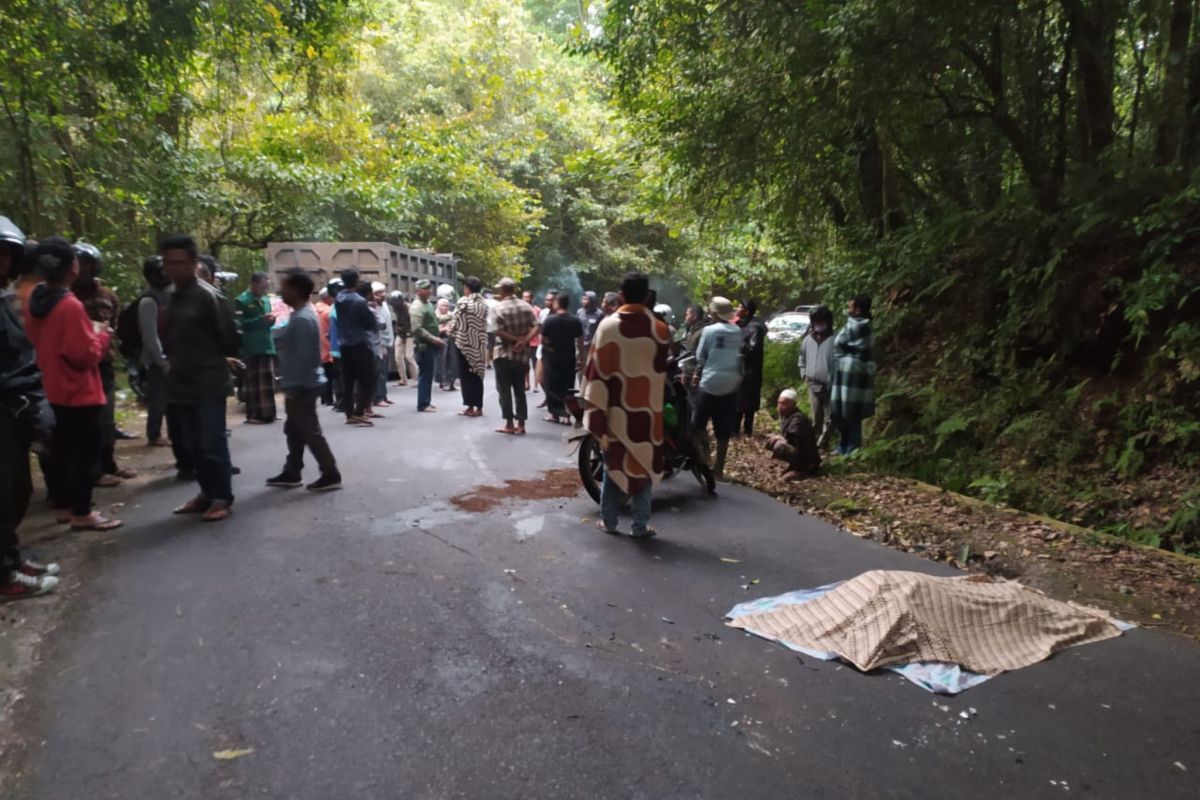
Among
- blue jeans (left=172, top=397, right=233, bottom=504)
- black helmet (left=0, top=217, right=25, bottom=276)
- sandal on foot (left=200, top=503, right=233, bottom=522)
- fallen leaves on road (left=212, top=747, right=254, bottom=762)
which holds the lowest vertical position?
fallen leaves on road (left=212, top=747, right=254, bottom=762)

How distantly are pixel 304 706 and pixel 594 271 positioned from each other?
26.9m

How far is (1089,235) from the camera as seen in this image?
8.11 meters

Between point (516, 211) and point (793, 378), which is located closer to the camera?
point (793, 378)

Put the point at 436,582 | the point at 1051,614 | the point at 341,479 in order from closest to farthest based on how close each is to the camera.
Answer: the point at 1051,614 → the point at 436,582 → the point at 341,479

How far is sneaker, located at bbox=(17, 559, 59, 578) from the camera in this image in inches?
167

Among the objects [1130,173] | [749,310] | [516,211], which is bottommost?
[749,310]

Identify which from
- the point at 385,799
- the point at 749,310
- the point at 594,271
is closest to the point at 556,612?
the point at 385,799

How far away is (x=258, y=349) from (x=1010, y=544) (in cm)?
845

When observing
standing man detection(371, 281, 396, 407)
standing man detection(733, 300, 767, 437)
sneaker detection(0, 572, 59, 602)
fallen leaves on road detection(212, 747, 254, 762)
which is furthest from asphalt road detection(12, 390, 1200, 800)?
standing man detection(371, 281, 396, 407)

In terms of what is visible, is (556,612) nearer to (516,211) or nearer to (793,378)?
(793,378)

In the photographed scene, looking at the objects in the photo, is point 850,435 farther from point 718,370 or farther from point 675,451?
point 675,451

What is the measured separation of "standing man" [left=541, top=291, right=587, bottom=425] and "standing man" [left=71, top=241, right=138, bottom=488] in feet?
16.7

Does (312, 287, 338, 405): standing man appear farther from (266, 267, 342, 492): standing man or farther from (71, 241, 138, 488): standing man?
(266, 267, 342, 492): standing man

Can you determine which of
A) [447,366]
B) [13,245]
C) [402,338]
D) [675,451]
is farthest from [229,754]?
[447,366]
